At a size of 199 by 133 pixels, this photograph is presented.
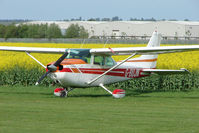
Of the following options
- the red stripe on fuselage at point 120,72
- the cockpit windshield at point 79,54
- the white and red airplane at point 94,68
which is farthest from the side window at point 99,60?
the cockpit windshield at point 79,54

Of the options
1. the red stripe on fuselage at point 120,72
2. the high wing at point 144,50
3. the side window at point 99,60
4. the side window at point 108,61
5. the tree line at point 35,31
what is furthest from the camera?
the tree line at point 35,31

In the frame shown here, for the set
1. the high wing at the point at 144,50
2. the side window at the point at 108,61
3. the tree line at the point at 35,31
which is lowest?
the tree line at the point at 35,31

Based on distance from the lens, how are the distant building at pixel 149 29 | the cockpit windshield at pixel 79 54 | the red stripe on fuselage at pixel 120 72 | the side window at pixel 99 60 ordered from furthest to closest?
the distant building at pixel 149 29 < the side window at pixel 99 60 < the red stripe on fuselage at pixel 120 72 < the cockpit windshield at pixel 79 54

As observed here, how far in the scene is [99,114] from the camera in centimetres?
1220

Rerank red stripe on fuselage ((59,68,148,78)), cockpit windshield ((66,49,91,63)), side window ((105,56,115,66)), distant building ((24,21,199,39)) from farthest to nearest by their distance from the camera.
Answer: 1. distant building ((24,21,199,39))
2. side window ((105,56,115,66))
3. red stripe on fuselage ((59,68,148,78))
4. cockpit windshield ((66,49,91,63))

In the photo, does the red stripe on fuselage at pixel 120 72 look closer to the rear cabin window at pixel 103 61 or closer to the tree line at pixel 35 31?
the rear cabin window at pixel 103 61

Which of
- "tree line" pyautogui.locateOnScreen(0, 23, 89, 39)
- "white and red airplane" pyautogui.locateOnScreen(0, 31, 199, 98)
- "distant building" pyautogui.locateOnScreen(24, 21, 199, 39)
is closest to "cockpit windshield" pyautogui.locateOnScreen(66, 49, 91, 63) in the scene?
"white and red airplane" pyautogui.locateOnScreen(0, 31, 199, 98)

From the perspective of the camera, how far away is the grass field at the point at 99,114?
9.94 m

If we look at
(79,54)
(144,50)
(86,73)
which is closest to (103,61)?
(86,73)

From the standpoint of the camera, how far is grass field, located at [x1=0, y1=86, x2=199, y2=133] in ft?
32.6

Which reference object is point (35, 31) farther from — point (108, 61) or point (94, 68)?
point (94, 68)

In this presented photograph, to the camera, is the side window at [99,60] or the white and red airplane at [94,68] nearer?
the white and red airplane at [94,68]

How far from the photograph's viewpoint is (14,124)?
10.3 m

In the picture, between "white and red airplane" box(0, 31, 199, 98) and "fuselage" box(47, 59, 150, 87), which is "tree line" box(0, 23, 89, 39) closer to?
"fuselage" box(47, 59, 150, 87)
